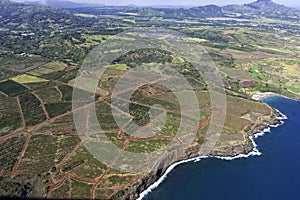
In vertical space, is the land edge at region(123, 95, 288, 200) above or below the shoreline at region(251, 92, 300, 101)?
above

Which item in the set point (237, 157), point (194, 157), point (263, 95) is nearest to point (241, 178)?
point (237, 157)

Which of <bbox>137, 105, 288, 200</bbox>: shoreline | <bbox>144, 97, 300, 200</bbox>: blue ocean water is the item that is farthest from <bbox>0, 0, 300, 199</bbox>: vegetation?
<bbox>144, 97, 300, 200</bbox>: blue ocean water

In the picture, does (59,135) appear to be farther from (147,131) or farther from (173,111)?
(173,111)

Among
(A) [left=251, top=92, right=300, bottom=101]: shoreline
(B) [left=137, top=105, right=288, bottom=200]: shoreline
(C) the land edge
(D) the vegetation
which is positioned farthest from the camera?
(A) [left=251, top=92, right=300, bottom=101]: shoreline

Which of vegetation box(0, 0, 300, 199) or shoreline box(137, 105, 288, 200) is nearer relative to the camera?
vegetation box(0, 0, 300, 199)

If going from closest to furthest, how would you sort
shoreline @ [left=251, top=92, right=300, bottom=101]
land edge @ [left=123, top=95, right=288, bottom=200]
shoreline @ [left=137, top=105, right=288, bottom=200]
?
land edge @ [left=123, top=95, right=288, bottom=200]
shoreline @ [left=137, top=105, right=288, bottom=200]
shoreline @ [left=251, top=92, right=300, bottom=101]

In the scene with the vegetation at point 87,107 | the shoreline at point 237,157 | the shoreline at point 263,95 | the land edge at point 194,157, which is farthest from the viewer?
the shoreline at point 263,95

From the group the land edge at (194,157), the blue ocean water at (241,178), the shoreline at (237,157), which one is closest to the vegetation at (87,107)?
the land edge at (194,157)

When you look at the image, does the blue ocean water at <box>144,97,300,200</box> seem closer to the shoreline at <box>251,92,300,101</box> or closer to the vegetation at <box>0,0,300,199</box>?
the vegetation at <box>0,0,300,199</box>

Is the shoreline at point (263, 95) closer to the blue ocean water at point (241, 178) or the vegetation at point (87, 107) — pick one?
the vegetation at point (87, 107)

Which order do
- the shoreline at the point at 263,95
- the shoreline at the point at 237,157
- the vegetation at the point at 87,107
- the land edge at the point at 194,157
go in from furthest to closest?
the shoreline at the point at 263,95
the shoreline at the point at 237,157
the land edge at the point at 194,157
the vegetation at the point at 87,107
